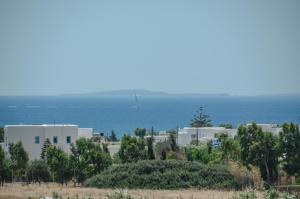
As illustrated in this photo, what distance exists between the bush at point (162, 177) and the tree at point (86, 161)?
366 centimetres

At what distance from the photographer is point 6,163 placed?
5122 cm

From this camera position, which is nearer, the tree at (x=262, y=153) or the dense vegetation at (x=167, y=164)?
the dense vegetation at (x=167, y=164)

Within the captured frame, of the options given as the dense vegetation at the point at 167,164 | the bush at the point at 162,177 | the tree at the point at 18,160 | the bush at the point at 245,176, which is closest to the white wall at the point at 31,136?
the dense vegetation at the point at 167,164

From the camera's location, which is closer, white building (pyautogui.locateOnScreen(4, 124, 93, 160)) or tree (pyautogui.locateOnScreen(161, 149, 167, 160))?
tree (pyautogui.locateOnScreen(161, 149, 167, 160))

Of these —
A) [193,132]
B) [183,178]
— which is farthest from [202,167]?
[193,132]

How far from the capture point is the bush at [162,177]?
43.6 meters

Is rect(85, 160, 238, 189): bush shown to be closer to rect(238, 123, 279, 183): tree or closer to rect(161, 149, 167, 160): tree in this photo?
rect(238, 123, 279, 183): tree

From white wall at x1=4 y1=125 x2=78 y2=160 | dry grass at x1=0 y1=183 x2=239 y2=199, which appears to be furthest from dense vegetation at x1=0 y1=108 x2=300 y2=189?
white wall at x1=4 y1=125 x2=78 y2=160

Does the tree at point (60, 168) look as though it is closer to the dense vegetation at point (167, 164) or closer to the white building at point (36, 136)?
the dense vegetation at point (167, 164)

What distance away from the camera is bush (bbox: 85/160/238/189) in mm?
43625

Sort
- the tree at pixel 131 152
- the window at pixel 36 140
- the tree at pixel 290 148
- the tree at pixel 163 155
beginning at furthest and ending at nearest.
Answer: the window at pixel 36 140, the tree at pixel 131 152, the tree at pixel 163 155, the tree at pixel 290 148

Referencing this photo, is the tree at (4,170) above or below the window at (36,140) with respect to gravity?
below

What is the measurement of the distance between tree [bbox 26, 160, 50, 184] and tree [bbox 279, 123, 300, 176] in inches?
594

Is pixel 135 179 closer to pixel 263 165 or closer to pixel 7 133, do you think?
pixel 263 165
